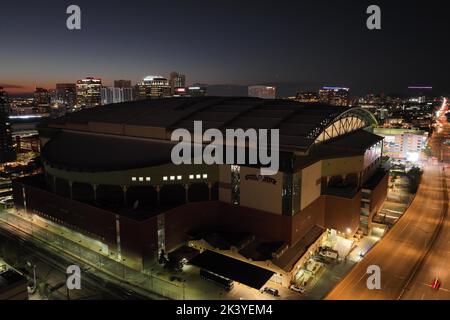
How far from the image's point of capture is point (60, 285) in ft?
105

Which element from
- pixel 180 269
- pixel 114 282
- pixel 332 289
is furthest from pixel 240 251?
pixel 114 282

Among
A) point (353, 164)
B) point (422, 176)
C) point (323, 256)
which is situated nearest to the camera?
point (323, 256)

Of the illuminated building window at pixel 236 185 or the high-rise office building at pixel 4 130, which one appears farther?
the high-rise office building at pixel 4 130

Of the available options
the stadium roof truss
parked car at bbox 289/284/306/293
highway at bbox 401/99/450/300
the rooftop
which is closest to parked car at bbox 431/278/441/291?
highway at bbox 401/99/450/300

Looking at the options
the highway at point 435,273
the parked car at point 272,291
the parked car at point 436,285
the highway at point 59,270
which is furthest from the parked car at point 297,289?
the highway at point 59,270

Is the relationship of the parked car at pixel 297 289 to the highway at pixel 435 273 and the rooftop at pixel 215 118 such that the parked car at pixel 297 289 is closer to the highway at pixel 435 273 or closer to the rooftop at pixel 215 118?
the highway at pixel 435 273

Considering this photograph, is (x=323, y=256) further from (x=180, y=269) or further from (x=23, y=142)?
(x=23, y=142)

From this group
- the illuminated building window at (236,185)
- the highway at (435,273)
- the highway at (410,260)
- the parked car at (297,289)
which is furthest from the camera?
the illuminated building window at (236,185)

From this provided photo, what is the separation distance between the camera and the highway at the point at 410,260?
3019cm

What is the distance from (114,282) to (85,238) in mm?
10064

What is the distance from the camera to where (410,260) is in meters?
35.9

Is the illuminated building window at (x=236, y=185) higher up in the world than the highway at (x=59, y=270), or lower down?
higher up

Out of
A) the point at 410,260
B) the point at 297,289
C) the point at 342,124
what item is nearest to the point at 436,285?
the point at 410,260

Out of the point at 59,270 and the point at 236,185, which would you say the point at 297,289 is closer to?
the point at 236,185
